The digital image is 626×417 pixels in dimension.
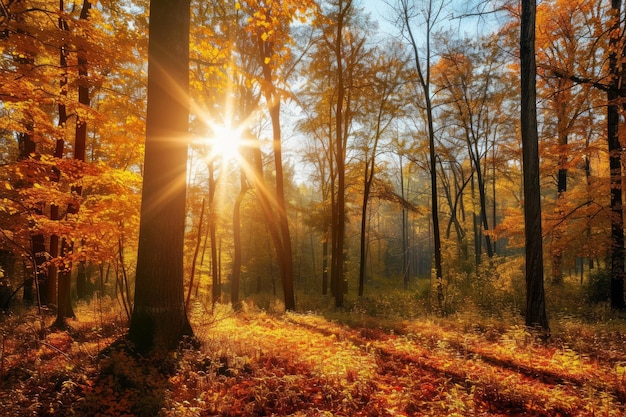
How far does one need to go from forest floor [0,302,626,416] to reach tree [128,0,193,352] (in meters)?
0.54

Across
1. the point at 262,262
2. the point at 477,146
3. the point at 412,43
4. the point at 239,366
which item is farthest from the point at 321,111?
the point at 262,262

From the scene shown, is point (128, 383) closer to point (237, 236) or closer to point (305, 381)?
point (305, 381)

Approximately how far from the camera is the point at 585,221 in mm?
A: 11516

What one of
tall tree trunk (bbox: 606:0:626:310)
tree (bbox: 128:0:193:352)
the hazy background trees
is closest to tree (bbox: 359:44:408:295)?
the hazy background trees

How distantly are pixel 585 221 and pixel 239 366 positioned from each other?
40.8ft

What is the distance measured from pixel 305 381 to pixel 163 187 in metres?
3.40

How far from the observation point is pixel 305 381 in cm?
436

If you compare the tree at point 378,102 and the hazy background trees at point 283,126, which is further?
the tree at point 378,102

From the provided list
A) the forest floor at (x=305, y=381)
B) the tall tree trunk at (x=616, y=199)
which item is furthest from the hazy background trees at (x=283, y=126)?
the forest floor at (x=305, y=381)

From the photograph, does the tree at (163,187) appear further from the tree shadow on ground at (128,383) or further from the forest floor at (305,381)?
the forest floor at (305,381)

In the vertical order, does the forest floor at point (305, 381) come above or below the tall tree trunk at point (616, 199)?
below

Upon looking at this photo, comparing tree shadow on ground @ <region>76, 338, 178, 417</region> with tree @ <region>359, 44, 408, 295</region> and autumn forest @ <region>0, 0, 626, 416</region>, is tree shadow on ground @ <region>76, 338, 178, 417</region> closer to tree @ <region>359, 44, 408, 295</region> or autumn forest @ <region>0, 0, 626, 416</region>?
autumn forest @ <region>0, 0, 626, 416</region>

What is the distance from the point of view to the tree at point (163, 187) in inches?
197

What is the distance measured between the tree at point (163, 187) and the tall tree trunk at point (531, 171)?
684 centimetres
